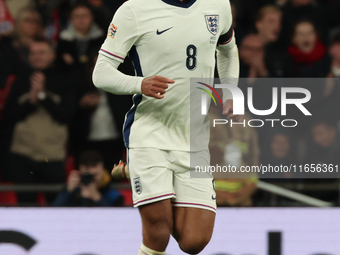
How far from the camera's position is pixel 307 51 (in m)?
6.50

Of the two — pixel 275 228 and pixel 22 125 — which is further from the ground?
pixel 22 125

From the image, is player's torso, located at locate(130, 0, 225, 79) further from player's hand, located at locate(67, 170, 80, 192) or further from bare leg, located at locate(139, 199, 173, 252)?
player's hand, located at locate(67, 170, 80, 192)

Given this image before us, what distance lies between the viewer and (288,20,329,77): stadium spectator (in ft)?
21.0

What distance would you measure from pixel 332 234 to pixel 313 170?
37.6 inches

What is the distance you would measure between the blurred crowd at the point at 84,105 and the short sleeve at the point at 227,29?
1.62 m

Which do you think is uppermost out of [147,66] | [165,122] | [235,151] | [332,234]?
[147,66]

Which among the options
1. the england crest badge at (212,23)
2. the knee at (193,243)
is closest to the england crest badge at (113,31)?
the england crest badge at (212,23)

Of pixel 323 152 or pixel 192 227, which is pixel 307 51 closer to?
pixel 323 152

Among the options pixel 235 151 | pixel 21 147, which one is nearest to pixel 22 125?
pixel 21 147

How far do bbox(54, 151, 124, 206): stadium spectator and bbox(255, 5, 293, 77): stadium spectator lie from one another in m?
2.07

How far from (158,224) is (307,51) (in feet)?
11.6

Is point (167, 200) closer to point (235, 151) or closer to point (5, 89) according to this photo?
point (235, 151)

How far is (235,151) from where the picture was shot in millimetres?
5699

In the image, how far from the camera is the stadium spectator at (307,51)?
6.41 meters
